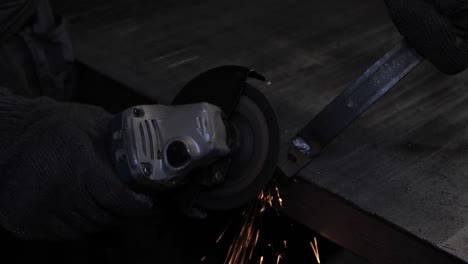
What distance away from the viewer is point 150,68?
1.77m

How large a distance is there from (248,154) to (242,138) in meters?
0.04

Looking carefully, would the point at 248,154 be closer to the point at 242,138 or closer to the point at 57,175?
the point at 242,138

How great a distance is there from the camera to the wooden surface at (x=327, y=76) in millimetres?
1290

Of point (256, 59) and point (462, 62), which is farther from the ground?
point (462, 62)

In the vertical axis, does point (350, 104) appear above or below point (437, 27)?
below

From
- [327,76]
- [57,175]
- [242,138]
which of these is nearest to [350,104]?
[242,138]

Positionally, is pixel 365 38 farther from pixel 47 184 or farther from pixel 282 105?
pixel 47 184

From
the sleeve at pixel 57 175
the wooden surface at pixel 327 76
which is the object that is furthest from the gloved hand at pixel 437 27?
the sleeve at pixel 57 175

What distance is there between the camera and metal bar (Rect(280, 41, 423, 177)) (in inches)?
50.1

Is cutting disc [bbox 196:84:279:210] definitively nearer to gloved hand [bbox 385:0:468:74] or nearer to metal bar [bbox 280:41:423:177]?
metal bar [bbox 280:41:423:177]

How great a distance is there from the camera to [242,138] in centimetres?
132

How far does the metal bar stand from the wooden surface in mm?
39

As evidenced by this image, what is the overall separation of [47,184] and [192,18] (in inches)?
39.3

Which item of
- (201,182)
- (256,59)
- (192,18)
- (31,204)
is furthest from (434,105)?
(31,204)
